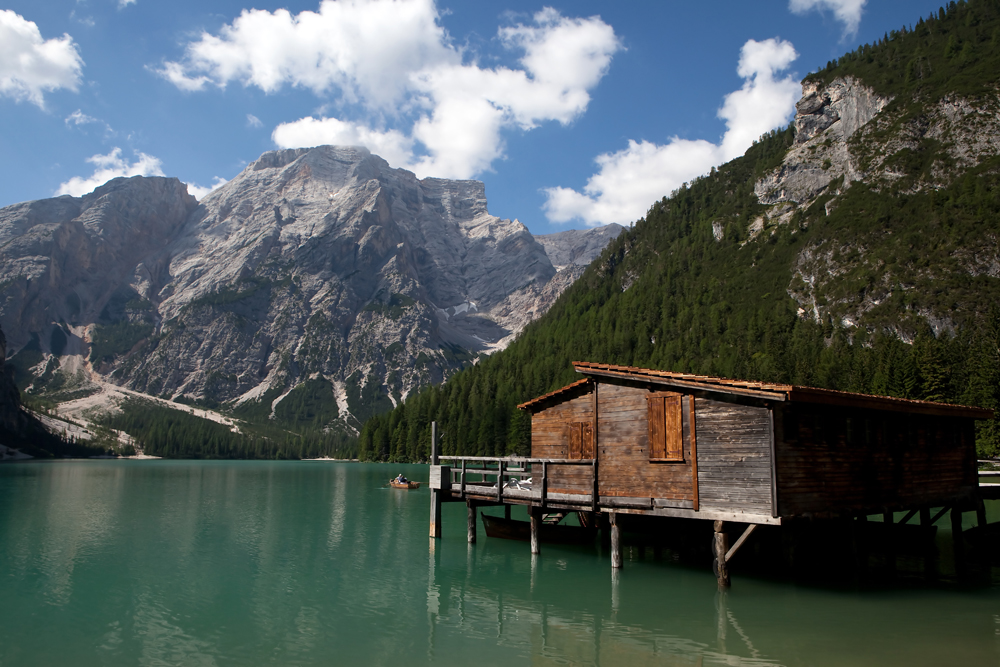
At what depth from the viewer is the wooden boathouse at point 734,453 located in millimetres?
20094

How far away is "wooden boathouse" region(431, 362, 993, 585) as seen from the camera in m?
20.1

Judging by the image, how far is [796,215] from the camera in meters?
154

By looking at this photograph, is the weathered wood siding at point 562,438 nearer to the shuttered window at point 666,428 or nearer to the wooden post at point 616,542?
the wooden post at point 616,542

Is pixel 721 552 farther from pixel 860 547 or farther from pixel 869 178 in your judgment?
pixel 869 178

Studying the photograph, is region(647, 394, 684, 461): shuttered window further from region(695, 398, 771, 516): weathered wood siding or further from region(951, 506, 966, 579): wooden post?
region(951, 506, 966, 579): wooden post

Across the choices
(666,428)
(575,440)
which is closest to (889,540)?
(666,428)

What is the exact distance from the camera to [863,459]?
2291 centimetres

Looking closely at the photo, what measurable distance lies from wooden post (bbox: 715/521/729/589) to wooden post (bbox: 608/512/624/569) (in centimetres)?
425

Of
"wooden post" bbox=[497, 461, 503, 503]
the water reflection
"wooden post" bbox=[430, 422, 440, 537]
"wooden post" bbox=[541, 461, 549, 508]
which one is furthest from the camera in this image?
"wooden post" bbox=[430, 422, 440, 537]

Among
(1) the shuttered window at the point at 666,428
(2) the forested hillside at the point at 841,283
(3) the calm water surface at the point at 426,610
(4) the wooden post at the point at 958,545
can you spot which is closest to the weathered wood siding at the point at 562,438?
(1) the shuttered window at the point at 666,428

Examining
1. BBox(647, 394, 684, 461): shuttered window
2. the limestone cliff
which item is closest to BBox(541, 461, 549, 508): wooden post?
BBox(647, 394, 684, 461): shuttered window

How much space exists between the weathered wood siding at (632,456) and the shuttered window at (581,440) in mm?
1470

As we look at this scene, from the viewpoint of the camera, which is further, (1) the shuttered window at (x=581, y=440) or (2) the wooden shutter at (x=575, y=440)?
(2) the wooden shutter at (x=575, y=440)

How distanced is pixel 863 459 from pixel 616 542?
9717mm
